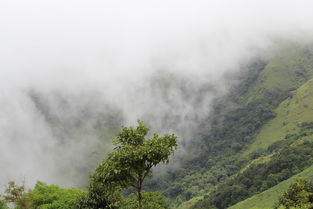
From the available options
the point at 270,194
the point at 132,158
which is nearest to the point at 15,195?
the point at 132,158

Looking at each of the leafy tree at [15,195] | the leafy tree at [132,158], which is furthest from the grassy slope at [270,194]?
the leafy tree at [132,158]

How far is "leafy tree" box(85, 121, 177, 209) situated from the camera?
30.2 meters

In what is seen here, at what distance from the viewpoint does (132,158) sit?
98.5ft

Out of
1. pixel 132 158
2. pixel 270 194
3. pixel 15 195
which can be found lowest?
pixel 132 158

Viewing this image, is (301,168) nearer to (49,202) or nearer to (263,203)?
(263,203)

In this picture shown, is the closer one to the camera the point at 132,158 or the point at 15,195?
the point at 132,158

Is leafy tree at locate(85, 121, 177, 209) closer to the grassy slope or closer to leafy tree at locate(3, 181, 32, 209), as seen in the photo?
leafy tree at locate(3, 181, 32, 209)

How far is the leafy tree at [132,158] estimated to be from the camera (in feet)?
99.0

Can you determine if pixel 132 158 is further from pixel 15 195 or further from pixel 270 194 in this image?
pixel 270 194

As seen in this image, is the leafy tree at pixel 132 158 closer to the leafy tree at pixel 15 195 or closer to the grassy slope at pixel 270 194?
the leafy tree at pixel 15 195

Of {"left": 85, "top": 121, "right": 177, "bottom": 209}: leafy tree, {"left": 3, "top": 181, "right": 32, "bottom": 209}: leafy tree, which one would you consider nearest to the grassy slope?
{"left": 3, "top": 181, "right": 32, "bottom": 209}: leafy tree

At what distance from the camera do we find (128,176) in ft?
105

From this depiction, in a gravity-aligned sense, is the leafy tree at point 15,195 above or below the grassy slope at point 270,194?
below

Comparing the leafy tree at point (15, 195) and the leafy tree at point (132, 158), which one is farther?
the leafy tree at point (15, 195)
